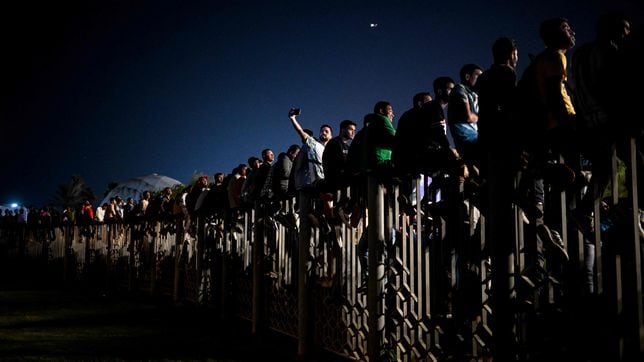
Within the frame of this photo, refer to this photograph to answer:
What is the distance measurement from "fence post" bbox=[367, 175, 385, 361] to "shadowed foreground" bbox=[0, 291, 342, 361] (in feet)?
4.34

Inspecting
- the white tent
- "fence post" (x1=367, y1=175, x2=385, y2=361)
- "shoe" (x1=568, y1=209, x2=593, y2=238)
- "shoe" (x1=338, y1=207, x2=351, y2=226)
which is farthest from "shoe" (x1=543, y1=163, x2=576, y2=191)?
the white tent

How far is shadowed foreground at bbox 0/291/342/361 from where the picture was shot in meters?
7.05

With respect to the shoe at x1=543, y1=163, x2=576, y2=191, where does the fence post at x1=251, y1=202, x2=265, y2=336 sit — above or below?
below

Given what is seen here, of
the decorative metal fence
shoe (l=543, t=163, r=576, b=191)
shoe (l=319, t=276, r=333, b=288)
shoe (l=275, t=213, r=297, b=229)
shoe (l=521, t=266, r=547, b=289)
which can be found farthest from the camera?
shoe (l=275, t=213, r=297, b=229)

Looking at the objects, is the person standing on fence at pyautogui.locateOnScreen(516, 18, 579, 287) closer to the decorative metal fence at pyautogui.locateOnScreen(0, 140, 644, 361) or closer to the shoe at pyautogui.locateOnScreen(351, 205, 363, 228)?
the decorative metal fence at pyautogui.locateOnScreen(0, 140, 644, 361)

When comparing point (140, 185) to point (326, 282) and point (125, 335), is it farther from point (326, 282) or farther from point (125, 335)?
point (326, 282)

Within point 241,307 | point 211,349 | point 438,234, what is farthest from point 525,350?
point 241,307

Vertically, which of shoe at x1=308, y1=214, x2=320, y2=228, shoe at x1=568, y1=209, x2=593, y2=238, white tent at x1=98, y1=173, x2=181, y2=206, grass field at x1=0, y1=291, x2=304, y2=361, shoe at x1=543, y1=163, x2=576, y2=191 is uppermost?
white tent at x1=98, y1=173, x2=181, y2=206

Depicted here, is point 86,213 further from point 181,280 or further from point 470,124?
point 470,124

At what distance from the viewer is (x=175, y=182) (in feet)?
177

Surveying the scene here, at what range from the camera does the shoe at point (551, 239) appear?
3426mm

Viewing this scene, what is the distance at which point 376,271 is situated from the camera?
5492 mm

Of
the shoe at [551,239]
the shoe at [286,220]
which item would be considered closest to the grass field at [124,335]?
the shoe at [286,220]

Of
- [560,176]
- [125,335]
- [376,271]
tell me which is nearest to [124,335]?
[125,335]
